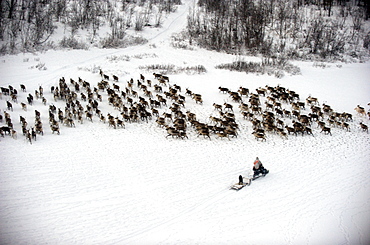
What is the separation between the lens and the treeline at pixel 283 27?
42.5 meters

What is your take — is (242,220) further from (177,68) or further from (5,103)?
(177,68)

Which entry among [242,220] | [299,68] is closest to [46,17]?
[299,68]

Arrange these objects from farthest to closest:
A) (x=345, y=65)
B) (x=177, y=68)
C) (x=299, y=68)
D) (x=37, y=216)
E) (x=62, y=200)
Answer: (x=345, y=65)
(x=299, y=68)
(x=177, y=68)
(x=62, y=200)
(x=37, y=216)

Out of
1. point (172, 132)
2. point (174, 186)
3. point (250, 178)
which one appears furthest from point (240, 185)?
point (172, 132)

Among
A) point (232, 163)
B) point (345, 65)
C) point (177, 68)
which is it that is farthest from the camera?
point (345, 65)

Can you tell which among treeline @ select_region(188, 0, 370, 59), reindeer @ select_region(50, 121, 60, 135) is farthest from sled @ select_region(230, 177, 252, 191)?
treeline @ select_region(188, 0, 370, 59)

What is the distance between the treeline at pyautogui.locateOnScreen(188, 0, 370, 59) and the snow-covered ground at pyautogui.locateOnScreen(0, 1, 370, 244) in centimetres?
2236

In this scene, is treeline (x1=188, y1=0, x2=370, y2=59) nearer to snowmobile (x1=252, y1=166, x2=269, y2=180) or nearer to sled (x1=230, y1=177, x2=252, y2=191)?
snowmobile (x1=252, y1=166, x2=269, y2=180)

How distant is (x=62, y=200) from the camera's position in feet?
36.3

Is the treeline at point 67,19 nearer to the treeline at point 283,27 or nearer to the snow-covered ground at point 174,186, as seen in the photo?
the treeline at point 283,27

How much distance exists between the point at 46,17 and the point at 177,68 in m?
22.4

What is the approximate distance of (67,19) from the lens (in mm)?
42031

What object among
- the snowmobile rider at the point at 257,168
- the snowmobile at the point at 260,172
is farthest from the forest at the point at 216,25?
the snowmobile rider at the point at 257,168

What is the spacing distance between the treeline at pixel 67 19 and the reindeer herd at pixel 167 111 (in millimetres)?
13844
